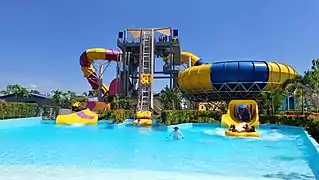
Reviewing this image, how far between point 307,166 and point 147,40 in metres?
23.9

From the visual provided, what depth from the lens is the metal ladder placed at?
27.2m

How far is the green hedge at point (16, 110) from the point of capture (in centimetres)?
2112

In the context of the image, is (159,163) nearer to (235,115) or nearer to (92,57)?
(235,115)

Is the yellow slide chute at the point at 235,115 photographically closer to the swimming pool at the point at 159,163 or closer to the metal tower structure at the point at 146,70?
the swimming pool at the point at 159,163

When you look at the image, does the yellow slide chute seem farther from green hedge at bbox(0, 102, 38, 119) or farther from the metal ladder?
green hedge at bbox(0, 102, 38, 119)

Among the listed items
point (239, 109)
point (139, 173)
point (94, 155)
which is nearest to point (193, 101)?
point (239, 109)

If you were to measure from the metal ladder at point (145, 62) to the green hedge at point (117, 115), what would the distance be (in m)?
2.59

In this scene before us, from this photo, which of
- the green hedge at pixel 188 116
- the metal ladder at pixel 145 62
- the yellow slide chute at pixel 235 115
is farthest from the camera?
the metal ladder at pixel 145 62

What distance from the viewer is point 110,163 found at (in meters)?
7.39

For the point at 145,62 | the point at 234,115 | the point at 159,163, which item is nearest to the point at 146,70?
the point at 145,62

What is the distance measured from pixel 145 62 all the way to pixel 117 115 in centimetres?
944

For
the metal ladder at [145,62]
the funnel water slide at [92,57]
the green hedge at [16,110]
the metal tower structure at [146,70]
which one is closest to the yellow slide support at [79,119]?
the green hedge at [16,110]

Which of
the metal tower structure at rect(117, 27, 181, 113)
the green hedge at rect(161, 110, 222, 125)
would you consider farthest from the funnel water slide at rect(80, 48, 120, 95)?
the green hedge at rect(161, 110, 222, 125)

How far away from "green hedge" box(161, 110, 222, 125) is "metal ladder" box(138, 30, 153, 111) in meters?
6.59
